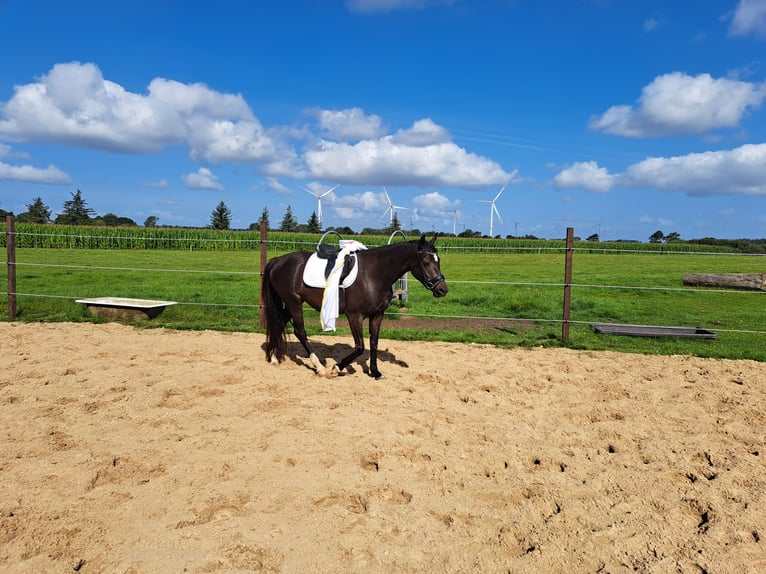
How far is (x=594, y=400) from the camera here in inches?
203

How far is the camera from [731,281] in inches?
624

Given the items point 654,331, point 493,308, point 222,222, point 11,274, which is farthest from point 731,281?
point 222,222

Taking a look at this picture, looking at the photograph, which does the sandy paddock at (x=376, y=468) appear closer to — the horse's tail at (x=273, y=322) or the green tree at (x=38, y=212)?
the horse's tail at (x=273, y=322)

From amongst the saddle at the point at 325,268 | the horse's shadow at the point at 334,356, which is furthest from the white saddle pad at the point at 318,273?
the horse's shadow at the point at 334,356

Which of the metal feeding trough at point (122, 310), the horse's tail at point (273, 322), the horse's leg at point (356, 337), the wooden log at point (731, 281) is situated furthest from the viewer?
the wooden log at point (731, 281)

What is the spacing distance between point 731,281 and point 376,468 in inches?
650

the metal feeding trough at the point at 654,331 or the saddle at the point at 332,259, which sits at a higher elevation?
the saddle at the point at 332,259

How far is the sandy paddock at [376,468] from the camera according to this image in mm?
2576

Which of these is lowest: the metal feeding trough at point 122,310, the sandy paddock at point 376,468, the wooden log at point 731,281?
the sandy paddock at point 376,468

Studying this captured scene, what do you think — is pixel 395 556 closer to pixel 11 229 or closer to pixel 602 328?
pixel 602 328

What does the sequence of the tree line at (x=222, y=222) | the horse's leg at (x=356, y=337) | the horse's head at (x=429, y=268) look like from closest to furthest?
the horse's head at (x=429, y=268), the horse's leg at (x=356, y=337), the tree line at (x=222, y=222)

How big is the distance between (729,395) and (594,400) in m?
1.46

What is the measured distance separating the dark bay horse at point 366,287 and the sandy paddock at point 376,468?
0.41m

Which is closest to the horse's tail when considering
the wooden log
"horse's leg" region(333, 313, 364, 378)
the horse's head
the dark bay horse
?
the dark bay horse
